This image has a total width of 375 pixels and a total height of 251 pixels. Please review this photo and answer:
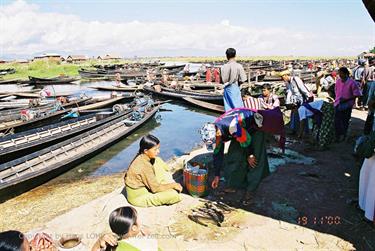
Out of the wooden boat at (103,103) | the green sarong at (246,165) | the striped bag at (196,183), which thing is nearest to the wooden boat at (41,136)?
the wooden boat at (103,103)

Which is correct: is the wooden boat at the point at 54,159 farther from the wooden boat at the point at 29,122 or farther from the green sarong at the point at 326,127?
the green sarong at the point at 326,127

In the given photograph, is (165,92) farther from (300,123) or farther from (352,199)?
(352,199)

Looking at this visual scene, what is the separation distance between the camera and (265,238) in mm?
3826

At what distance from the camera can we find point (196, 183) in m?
4.95

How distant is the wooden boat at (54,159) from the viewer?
261 inches

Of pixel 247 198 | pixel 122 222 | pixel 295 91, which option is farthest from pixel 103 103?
pixel 122 222

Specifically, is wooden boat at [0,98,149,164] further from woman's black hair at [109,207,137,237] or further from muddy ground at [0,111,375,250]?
woman's black hair at [109,207,137,237]

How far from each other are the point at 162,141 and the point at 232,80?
725cm

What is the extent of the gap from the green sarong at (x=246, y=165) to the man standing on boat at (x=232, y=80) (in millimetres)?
1269

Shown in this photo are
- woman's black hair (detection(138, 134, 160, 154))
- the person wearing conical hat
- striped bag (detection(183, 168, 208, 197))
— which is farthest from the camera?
the person wearing conical hat

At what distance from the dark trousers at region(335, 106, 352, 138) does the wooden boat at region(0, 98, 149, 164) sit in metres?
8.89

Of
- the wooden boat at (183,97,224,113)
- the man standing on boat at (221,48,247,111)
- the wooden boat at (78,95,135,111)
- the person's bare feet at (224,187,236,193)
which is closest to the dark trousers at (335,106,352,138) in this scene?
the man standing on boat at (221,48,247,111)

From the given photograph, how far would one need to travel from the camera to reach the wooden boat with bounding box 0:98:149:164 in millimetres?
8314
